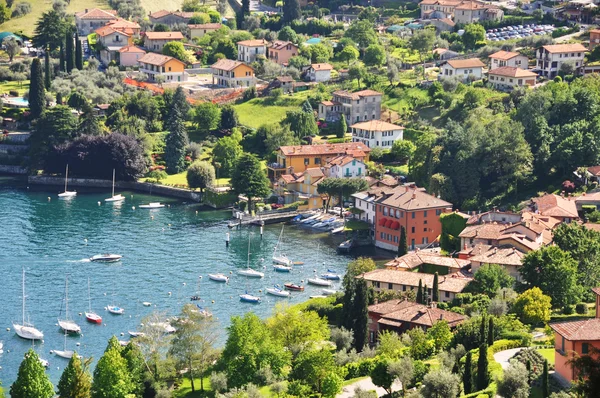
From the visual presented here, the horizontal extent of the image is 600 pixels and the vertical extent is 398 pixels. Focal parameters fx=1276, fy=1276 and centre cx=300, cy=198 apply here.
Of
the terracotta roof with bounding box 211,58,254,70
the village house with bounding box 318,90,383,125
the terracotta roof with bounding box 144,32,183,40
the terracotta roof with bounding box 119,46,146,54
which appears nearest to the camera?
the village house with bounding box 318,90,383,125

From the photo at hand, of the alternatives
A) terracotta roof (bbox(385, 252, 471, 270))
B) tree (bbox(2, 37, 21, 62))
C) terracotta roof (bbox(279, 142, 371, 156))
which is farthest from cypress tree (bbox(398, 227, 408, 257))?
tree (bbox(2, 37, 21, 62))

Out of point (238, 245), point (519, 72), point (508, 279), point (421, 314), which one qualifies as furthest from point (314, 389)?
point (519, 72)

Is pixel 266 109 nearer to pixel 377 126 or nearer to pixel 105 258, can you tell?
pixel 377 126

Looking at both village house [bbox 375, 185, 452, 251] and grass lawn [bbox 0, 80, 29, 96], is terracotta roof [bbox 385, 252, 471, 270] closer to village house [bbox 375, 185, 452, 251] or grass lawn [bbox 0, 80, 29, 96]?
village house [bbox 375, 185, 452, 251]

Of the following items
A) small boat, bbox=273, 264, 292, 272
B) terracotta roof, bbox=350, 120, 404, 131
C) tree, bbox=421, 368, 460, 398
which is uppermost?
terracotta roof, bbox=350, 120, 404, 131

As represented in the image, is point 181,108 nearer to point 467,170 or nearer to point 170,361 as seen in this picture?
point 467,170

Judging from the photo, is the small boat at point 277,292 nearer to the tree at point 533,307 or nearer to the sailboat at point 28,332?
the sailboat at point 28,332

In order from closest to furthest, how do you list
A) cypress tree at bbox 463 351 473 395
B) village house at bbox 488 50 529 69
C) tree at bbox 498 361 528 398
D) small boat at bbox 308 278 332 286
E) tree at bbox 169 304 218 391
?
tree at bbox 498 361 528 398 → cypress tree at bbox 463 351 473 395 → tree at bbox 169 304 218 391 → small boat at bbox 308 278 332 286 → village house at bbox 488 50 529 69
